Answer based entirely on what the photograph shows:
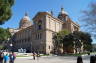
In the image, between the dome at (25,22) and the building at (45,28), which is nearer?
the building at (45,28)

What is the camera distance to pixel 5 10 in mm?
15883

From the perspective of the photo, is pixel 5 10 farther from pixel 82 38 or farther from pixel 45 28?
pixel 45 28

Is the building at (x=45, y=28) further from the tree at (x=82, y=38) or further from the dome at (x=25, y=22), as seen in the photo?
the dome at (x=25, y=22)

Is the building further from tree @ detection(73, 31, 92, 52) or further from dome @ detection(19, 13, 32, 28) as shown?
dome @ detection(19, 13, 32, 28)

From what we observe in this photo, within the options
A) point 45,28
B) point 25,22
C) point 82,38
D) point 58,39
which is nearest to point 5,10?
point 82,38

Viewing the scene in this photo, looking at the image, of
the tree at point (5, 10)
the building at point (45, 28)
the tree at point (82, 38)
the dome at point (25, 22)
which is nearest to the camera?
the tree at point (5, 10)

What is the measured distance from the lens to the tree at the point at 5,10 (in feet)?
51.1

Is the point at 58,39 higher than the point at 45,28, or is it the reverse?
the point at 45,28

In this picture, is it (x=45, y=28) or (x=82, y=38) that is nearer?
(x=82, y=38)

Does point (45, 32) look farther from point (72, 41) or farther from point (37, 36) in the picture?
point (72, 41)

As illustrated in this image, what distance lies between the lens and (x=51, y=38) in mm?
74250

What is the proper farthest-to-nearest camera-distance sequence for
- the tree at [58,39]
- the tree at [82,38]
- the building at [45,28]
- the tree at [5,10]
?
the building at [45,28] → the tree at [58,39] → the tree at [82,38] → the tree at [5,10]

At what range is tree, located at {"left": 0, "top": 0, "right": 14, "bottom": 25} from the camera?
1556 centimetres

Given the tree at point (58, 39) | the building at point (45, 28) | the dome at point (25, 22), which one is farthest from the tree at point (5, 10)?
the dome at point (25, 22)
